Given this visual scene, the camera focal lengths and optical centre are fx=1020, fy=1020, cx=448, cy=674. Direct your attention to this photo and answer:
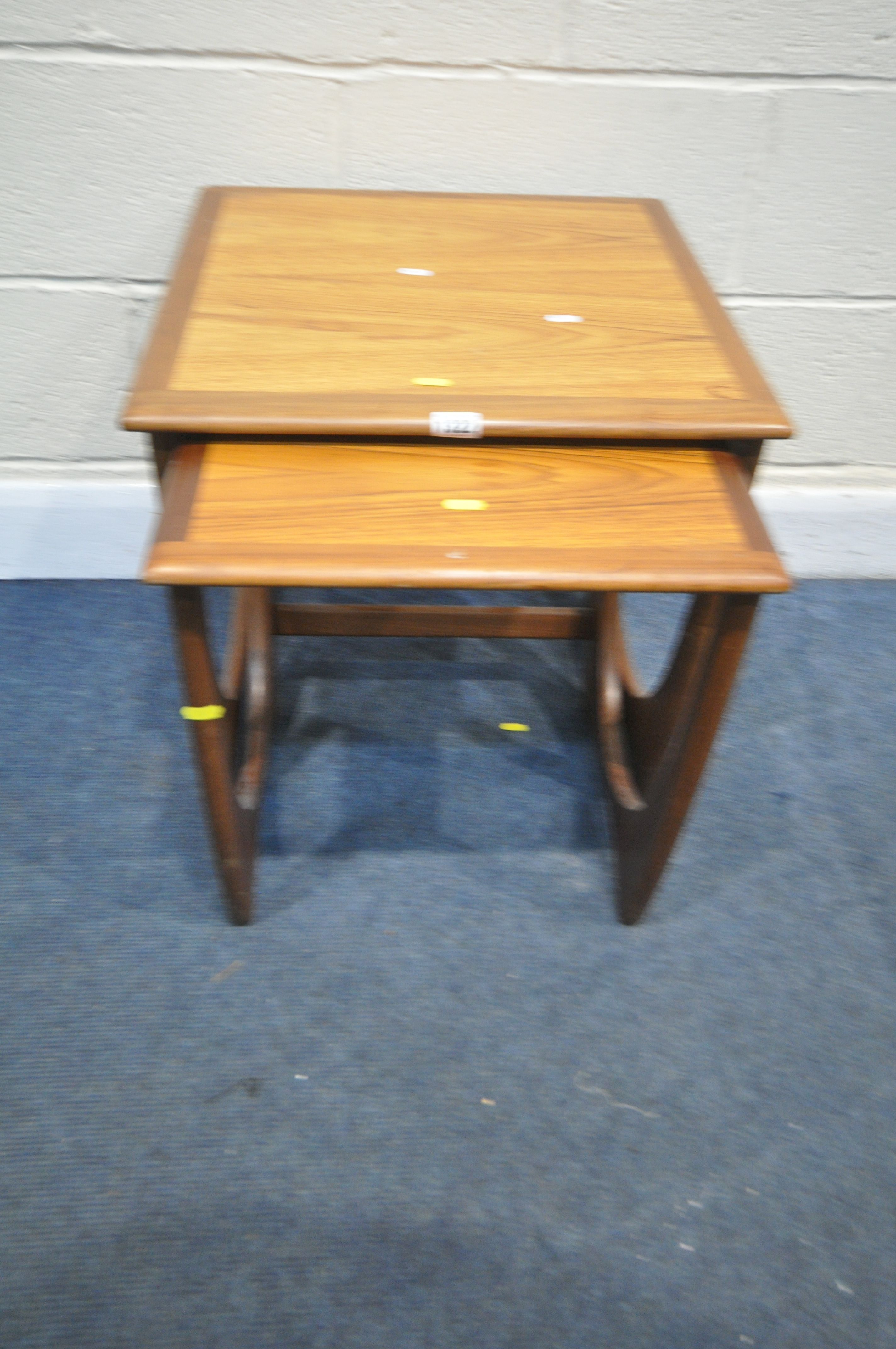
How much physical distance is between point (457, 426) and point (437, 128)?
0.64m

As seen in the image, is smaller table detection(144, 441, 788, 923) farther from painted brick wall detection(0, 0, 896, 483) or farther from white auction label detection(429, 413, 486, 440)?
painted brick wall detection(0, 0, 896, 483)

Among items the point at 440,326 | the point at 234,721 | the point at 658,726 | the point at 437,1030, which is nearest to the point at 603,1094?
the point at 437,1030

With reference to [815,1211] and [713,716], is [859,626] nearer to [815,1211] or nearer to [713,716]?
[713,716]

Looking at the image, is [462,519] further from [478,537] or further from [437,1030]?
[437,1030]

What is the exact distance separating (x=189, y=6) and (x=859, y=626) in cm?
130

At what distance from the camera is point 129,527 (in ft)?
5.29

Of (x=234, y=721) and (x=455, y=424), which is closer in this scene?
(x=455, y=424)

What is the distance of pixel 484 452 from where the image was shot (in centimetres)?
90

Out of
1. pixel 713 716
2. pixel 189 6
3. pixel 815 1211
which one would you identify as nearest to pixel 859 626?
pixel 713 716

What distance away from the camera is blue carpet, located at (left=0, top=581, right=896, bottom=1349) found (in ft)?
3.07

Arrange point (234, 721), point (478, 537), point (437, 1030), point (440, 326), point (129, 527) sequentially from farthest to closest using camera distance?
point (129, 527) → point (234, 721) → point (437, 1030) → point (440, 326) → point (478, 537)

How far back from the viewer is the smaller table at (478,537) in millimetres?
772

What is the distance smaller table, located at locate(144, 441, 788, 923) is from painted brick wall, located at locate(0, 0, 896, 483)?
0.62 m

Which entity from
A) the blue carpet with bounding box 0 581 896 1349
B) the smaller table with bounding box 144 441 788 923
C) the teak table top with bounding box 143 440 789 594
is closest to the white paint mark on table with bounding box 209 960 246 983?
the blue carpet with bounding box 0 581 896 1349
